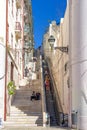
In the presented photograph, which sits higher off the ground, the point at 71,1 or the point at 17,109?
the point at 71,1

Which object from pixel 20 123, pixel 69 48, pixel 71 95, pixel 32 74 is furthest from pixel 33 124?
pixel 32 74

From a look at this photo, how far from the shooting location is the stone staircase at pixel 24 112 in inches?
860

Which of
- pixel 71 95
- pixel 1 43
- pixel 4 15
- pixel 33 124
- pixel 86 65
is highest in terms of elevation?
pixel 4 15

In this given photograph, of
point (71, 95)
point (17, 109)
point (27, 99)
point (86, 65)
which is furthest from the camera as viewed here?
point (27, 99)

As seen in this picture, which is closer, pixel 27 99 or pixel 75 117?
pixel 75 117

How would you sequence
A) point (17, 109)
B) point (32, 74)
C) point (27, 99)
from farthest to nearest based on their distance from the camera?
1. point (32, 74)
2. point (27, 99)
3. point (17, 109)

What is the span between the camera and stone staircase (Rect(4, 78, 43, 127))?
21.8 meters

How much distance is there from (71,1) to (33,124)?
7.18m

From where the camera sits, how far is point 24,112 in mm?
23922

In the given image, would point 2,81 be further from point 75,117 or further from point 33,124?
point 75,117

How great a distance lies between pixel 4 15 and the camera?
22750mm

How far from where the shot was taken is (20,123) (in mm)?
21734

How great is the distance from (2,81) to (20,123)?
2.58 metres

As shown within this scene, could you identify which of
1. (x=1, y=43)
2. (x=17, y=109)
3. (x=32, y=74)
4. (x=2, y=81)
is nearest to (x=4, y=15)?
(x=1, y=43)
